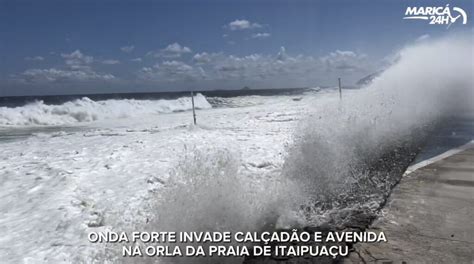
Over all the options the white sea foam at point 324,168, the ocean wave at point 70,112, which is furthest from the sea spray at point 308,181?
the ocean wave at point 70,112

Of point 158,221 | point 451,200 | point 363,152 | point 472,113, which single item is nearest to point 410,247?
point 451,200

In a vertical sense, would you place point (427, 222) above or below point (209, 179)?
below

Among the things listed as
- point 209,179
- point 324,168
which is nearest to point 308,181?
point 324,168

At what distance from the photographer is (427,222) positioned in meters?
3.47

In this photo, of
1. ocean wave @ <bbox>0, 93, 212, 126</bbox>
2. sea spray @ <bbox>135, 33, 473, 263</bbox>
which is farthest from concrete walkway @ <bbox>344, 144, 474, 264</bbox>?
ocean wave @ <bbox>0, 93, 212, 126</bbox>

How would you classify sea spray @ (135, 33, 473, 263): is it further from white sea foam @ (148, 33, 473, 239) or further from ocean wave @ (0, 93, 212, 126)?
ocean wave @ (0, 93, 212, 126)

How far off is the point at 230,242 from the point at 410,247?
152 cm

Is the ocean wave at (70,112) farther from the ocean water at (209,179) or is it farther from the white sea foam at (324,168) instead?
the white sea foam at (324,168)

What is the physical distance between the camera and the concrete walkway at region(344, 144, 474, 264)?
288 cm

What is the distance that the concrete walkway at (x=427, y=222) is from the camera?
2.88 metres

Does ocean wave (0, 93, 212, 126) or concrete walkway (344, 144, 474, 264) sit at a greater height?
ocean wave (0, 93, 212, 126)

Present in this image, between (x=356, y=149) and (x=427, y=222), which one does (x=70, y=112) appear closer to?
(x=356, y=149)

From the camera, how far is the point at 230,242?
11.1ft

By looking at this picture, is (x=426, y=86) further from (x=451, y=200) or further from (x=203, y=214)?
(x=203, y=214)
